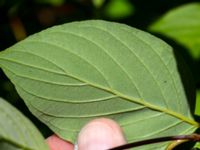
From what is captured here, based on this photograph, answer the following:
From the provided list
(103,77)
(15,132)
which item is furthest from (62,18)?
(15,132)

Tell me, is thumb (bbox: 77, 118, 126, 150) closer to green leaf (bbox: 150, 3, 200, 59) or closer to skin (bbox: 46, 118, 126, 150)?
skin (bbox: 46, 118, 126, 150)

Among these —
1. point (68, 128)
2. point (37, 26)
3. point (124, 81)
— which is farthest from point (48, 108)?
point (37, 26)

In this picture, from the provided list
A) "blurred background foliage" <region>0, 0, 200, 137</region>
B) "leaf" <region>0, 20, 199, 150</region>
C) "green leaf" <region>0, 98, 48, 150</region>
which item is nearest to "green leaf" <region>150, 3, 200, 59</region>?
"blurred background foliage" <region>0, 0, 200, 137</region>

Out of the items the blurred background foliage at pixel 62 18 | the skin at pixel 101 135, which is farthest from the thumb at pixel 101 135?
the blurred background foliage at pixel 62 18

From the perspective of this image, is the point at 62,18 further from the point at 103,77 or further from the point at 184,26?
the point at 103,77

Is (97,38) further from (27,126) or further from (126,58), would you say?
(27,126)

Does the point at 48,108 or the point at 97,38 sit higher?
the point at 97,38

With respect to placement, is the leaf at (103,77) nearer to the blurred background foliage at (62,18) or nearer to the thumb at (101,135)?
the thumb at (101,135)

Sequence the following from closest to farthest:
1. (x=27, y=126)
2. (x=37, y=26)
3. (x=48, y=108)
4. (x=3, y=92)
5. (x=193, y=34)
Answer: (x=27, y=126) < (x=48, y=108) < (x=193, y=34) < (x=3, y=92) < (x=37, y=26)
